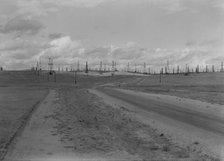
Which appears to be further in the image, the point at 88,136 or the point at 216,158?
the point at 88,136

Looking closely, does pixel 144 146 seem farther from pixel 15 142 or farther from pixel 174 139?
pixel 15 142

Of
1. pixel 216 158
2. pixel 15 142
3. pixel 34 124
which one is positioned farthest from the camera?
pixel 34 124

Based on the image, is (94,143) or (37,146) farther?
(94,143)

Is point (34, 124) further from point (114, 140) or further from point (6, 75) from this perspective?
point (6, 75)

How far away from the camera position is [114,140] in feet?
41.4

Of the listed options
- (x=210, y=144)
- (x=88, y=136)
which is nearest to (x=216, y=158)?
(x=210, y=144)

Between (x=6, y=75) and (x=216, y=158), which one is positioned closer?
(x=216, y=158)

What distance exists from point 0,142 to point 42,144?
128 centimetres

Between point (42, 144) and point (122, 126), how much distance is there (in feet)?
15.5

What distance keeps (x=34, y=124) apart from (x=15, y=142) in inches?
197

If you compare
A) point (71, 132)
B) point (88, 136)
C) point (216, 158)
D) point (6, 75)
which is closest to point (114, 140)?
point (88, 136)

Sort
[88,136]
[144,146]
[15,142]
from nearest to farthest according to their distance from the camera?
[144,146] < [15,142] < [88,136]

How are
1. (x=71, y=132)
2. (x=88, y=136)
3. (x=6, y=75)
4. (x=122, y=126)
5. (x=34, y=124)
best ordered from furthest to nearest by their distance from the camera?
(x=6, y=75) → (x=34, y=124) → (x=122, y=126) → (x=71, y=132) → (x=88, y=136)

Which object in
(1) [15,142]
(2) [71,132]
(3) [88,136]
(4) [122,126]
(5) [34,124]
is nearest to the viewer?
(1) [15,142]
